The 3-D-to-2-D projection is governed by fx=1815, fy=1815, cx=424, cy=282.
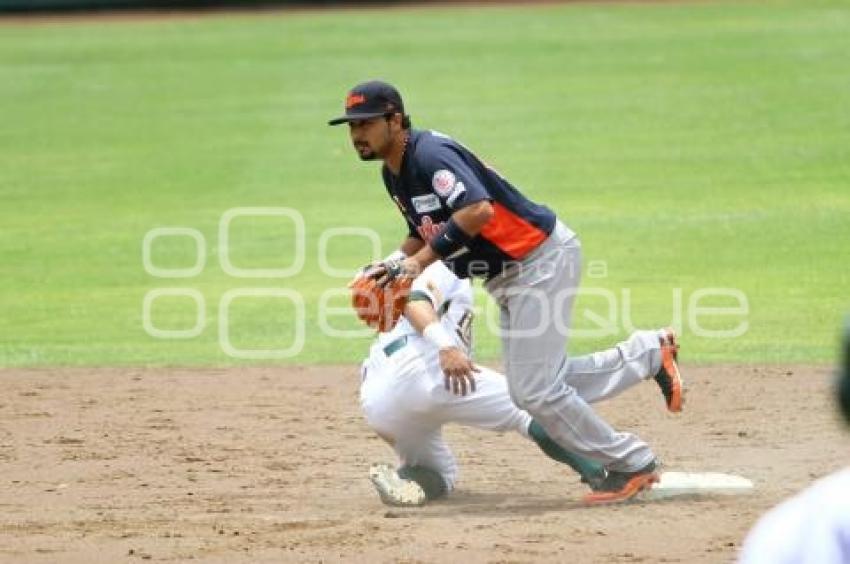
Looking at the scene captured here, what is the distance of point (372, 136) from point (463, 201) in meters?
0.45

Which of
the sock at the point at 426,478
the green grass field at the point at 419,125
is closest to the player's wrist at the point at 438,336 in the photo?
the sock at the point at 426,478

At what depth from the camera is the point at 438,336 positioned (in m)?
6.73

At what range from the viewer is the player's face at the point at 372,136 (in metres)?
6.79

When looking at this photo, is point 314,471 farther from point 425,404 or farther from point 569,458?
point 569,458

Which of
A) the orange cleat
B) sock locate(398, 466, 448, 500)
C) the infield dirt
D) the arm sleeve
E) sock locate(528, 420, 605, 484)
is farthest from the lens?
sock locate(398, 466, 448, 500)

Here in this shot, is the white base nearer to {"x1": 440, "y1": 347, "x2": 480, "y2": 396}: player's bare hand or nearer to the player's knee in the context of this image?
the player's knee

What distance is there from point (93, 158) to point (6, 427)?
9243 millimetres

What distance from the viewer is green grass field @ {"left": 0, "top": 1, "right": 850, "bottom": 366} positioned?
11.8 meters

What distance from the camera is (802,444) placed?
26.1ft

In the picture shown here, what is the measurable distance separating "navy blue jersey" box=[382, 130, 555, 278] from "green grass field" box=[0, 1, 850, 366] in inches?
139

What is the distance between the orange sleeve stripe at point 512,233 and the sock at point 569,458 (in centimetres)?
72

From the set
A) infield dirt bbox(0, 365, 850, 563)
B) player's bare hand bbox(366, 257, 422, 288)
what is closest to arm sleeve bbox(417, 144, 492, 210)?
player's bare hand bbox(366, 257, 422, 288)

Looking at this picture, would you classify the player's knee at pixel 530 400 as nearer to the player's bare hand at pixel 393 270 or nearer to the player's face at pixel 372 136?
the player's bare hand at pixel 393 270

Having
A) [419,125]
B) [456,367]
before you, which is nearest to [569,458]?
[456,367]
